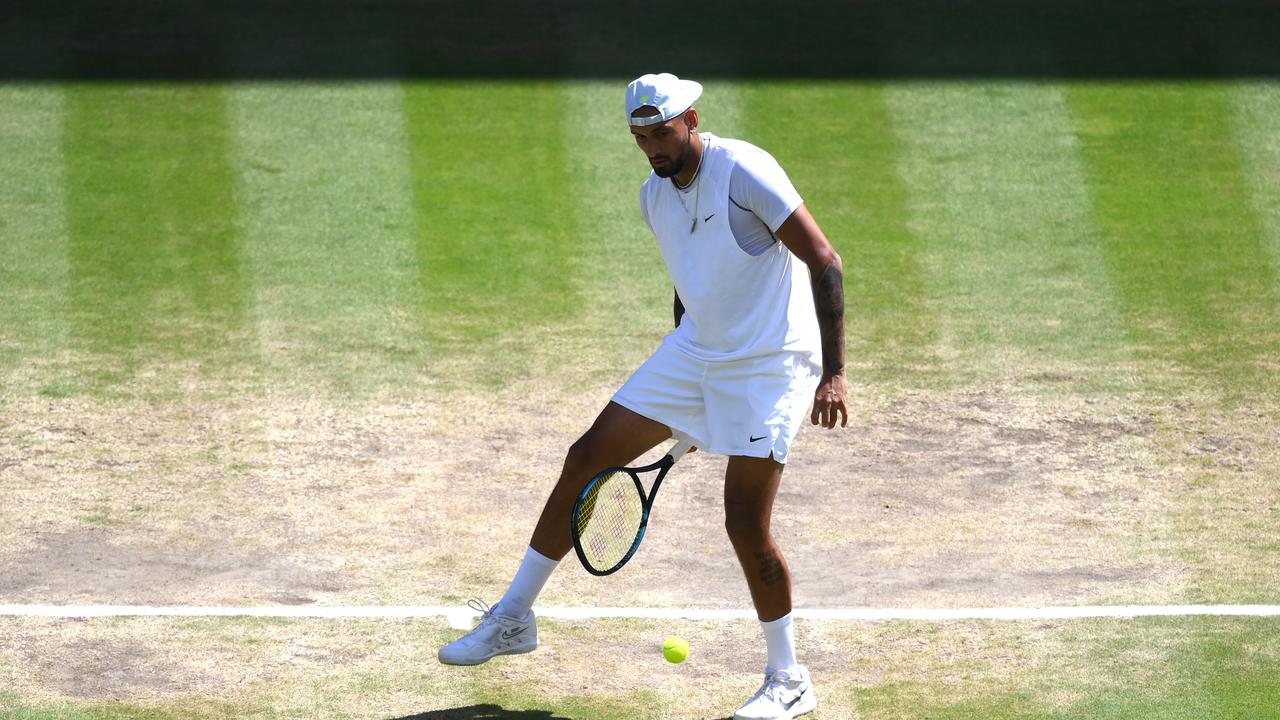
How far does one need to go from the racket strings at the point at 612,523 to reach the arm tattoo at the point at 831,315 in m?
0.83

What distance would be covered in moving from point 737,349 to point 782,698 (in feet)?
3.77

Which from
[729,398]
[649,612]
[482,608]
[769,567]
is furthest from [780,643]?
[482,608]

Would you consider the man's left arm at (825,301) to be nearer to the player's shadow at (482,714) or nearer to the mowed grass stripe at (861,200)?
the player's shadow at (482,714)

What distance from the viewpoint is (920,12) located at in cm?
1287

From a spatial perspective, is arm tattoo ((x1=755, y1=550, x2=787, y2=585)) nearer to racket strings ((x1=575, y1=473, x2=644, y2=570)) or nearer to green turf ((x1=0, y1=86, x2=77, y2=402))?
racket strings ((x1=575, y1=473, x2=644, y2=570))

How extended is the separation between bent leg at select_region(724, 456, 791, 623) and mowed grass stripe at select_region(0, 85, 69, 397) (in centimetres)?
456

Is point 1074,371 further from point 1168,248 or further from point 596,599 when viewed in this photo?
point 596,599

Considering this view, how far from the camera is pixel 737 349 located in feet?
18.2

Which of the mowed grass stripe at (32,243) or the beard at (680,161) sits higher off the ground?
the beard at (680,161)

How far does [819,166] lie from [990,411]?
10.1ft

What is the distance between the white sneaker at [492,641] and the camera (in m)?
5.72

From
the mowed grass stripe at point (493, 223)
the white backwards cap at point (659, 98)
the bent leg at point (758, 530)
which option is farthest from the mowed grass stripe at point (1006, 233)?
the white backwards cap at point (659, 98)

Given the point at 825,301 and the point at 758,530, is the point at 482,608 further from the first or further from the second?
the point at 825,301

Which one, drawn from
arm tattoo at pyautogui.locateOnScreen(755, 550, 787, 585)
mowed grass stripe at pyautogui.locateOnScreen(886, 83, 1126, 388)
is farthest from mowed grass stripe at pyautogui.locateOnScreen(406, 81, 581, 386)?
arm tattoo at pyautogui.locateOnScreen(755, 550, 787, 585)
